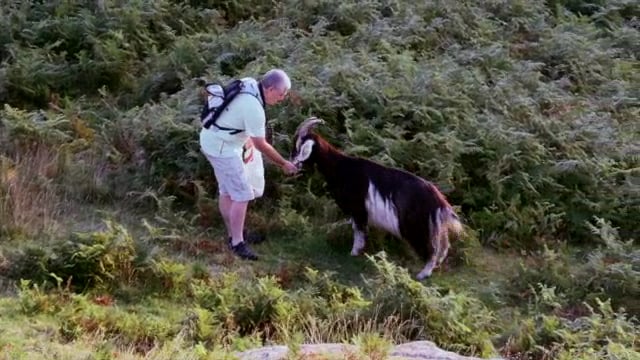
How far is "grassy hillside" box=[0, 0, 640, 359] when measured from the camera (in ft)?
22.7

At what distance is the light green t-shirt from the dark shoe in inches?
35.3

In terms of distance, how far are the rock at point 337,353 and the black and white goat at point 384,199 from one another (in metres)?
2.23

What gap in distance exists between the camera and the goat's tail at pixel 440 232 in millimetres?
8250

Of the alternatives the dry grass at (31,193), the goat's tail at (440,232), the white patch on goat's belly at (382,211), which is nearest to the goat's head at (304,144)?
the white patch on goat's belly at (382,211)

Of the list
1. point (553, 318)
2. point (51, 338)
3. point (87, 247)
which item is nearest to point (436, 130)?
point (553, 318)

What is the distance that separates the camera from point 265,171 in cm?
962

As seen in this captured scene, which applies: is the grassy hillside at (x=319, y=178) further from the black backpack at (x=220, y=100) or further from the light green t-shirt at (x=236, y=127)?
the black backpack at (x=220, y=100)

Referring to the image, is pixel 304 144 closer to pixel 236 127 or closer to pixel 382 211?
pixel 236 127

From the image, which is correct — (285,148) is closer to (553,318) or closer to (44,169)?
(44,169)

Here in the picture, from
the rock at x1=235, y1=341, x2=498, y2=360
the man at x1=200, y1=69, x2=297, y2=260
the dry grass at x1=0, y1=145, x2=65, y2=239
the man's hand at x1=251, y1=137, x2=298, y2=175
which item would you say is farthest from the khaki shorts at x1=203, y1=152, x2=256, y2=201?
the rock at x1=235, y1=341, x2=498, y2=360

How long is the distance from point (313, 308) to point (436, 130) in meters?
3.46

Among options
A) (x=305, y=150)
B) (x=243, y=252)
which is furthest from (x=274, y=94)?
(x=243, y=252)

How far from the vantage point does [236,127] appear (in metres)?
8.19

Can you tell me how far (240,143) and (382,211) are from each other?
143cm
